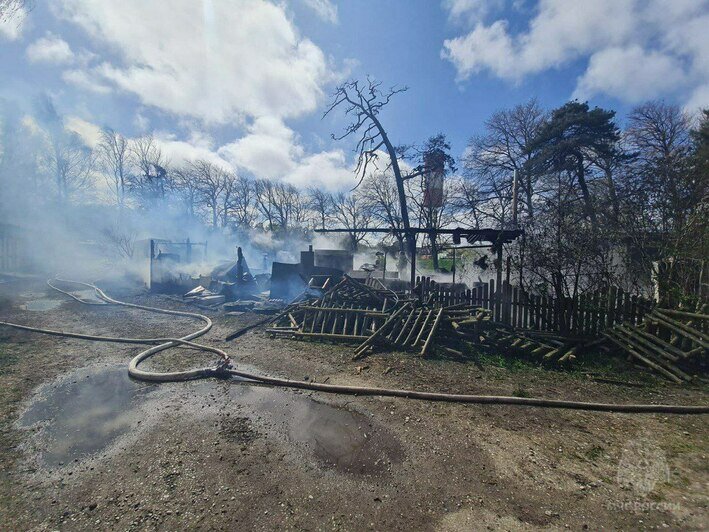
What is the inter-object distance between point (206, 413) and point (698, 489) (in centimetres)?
578

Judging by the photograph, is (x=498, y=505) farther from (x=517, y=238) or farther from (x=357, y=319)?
(x=517, y=238)

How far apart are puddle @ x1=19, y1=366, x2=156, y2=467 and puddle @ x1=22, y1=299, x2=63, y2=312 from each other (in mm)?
8739

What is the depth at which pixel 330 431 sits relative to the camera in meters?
4.11

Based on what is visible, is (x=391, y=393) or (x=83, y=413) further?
(x=391, y=393)

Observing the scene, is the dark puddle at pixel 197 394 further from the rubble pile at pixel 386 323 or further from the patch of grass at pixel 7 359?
the rubble pile at pixel 386 323

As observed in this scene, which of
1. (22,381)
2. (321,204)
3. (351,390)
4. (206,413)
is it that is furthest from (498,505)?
(321,204)

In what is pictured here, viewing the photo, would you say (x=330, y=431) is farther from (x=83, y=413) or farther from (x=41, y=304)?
(x=41, y=304)

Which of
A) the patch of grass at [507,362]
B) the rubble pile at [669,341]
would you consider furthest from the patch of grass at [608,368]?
the patch of grass at [507,362]

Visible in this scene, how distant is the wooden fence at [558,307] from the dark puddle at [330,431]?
18.4 feet

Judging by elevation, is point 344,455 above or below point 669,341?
below

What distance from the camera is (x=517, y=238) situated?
9.64 m

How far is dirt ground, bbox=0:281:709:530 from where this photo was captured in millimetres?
2746
